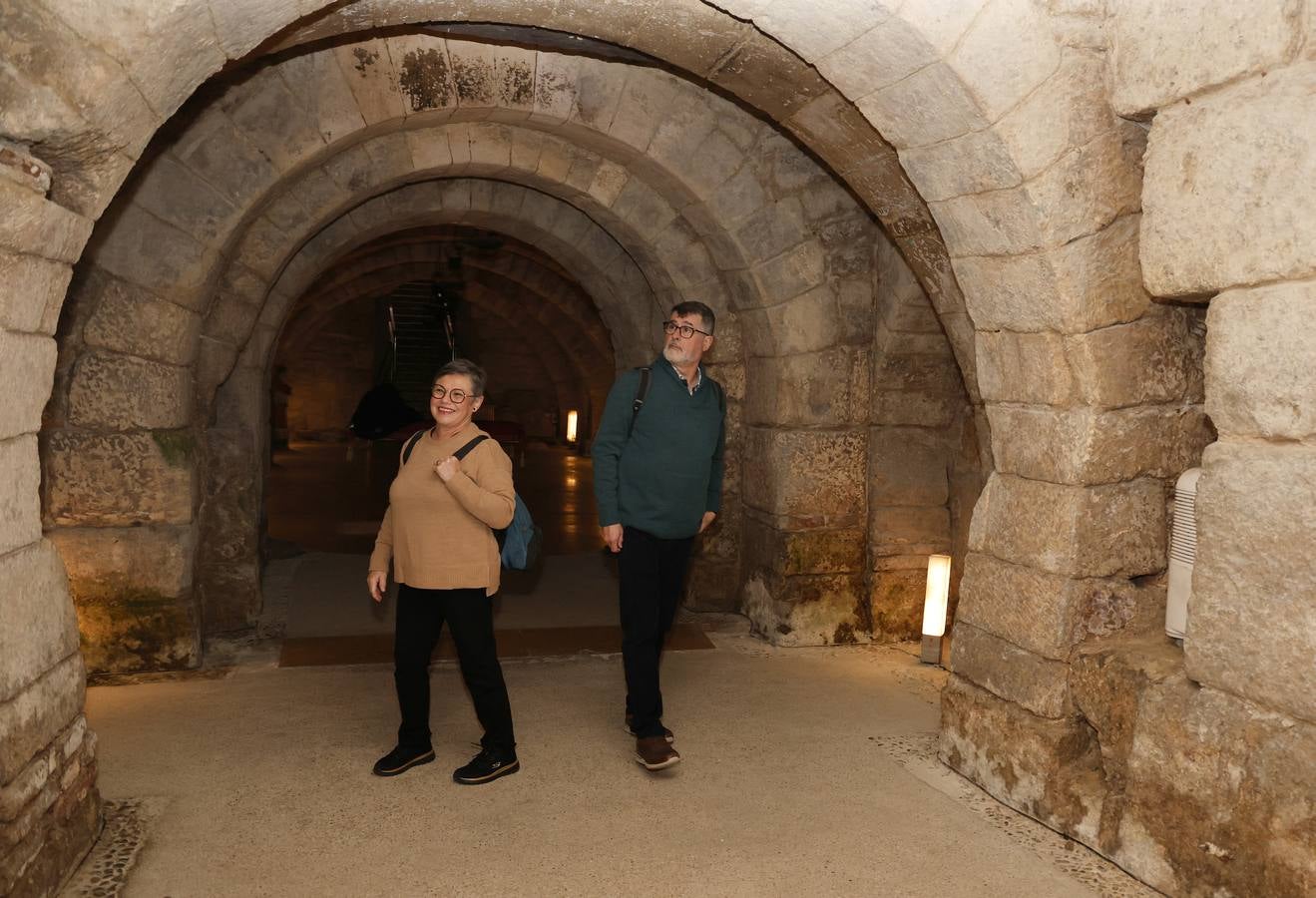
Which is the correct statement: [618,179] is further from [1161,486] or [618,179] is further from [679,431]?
[1161,486]

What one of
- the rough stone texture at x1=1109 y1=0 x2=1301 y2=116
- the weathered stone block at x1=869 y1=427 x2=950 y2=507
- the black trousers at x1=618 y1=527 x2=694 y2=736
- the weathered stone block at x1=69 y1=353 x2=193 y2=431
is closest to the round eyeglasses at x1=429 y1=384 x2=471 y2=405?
the black trousers at x1=618 y1=527 x2=694 y2=736

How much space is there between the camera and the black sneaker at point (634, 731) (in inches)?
131

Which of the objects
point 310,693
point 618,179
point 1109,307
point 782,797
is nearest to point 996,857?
point 782,797

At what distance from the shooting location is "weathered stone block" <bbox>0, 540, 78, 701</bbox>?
7.45 ft

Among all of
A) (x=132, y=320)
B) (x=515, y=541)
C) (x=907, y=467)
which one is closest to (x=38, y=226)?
(x=515, y=541)

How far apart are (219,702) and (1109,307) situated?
325cm

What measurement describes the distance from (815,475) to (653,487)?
171 cm

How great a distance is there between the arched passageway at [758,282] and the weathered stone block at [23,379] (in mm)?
11

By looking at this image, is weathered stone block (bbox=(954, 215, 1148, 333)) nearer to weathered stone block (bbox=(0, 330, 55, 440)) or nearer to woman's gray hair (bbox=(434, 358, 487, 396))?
woman's gray hair (bbox=(434, 358, 487, 396))

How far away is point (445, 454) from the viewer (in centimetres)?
307

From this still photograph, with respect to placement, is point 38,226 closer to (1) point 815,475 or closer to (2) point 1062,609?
(2) point 1062,609

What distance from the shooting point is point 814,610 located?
16.1 ft

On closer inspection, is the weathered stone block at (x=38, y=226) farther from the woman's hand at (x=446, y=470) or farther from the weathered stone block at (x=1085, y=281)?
the weathered stone block at (x=1085, y=281)

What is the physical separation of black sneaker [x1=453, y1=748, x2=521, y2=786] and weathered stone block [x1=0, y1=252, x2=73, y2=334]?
1622 millimetres
